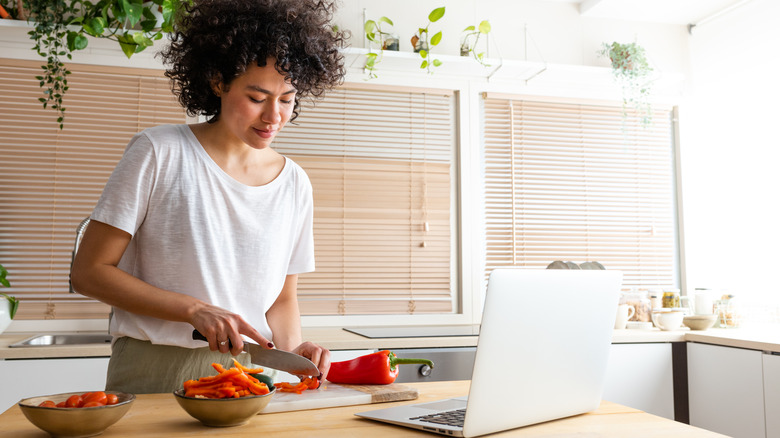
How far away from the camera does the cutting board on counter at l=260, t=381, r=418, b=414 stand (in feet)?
3.58

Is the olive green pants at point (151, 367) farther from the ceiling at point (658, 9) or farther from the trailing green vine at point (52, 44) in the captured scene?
the ceiling at point (658, 9)

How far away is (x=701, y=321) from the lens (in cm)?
291

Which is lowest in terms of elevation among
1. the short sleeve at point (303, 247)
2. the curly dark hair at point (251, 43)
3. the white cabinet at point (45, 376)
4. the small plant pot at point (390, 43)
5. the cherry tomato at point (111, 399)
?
the white cabinet at point (45, 376)

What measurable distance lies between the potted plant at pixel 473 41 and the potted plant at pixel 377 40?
353 mm

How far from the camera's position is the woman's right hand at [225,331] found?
1090mm

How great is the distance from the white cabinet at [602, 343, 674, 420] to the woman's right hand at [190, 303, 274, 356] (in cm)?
200

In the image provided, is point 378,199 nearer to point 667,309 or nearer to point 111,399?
point 667,309

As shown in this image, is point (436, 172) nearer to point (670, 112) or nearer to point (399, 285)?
point (399, 285)

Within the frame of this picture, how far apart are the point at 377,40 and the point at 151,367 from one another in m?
2.14

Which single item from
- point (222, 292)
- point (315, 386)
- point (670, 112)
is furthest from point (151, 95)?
point (670, 112)

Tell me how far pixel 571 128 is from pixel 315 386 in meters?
2.54

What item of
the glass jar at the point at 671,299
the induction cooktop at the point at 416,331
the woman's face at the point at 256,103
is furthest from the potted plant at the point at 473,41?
the woman's face at the point at 256,103

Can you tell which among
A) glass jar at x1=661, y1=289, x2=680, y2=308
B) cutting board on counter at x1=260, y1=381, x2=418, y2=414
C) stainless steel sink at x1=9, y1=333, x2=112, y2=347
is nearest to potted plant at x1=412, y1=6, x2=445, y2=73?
glass jar at x1=661, y1=289, x2=680, y2=308

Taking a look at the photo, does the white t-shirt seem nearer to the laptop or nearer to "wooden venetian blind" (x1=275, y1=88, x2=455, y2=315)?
the laptop
